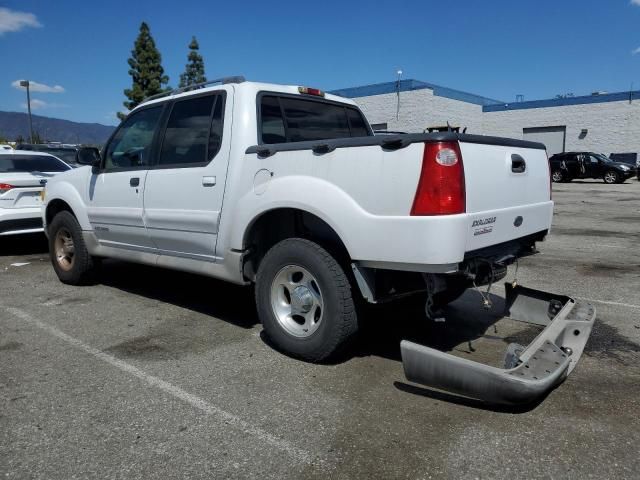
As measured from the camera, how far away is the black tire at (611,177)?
27.1m

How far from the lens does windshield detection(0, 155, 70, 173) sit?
8735 mm

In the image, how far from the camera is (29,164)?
9086mm

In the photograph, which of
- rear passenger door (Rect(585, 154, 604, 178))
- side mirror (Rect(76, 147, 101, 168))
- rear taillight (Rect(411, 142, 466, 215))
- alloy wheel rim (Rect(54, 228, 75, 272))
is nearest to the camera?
rear taillight (Rect(411, 142, 466, 215))

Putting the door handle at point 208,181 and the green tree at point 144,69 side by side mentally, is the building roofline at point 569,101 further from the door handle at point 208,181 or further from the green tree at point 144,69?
the door handle at point 208,181

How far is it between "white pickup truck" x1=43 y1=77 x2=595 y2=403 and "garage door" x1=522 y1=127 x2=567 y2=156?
3690cm

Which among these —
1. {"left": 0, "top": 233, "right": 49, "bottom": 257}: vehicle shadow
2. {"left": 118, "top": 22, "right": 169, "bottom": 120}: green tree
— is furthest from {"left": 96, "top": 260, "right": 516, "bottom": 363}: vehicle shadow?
{"left": 118, "top": 22, "right": 169, "bottom": 120}: green tree

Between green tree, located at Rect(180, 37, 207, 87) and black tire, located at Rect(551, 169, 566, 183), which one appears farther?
green tree, located at Rect(180, 37, 207, 87)

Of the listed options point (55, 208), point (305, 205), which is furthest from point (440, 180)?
point (55, 208)

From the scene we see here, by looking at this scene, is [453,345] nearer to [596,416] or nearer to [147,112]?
[596,416]

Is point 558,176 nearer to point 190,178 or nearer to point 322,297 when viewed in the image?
point 190,178

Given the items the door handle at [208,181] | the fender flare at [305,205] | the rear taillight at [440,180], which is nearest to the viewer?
the rear taillight at [440,180]

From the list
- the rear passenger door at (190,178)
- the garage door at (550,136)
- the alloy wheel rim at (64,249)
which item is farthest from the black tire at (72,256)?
the garage door at (550,136)

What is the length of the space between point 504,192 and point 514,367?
118 centimetres

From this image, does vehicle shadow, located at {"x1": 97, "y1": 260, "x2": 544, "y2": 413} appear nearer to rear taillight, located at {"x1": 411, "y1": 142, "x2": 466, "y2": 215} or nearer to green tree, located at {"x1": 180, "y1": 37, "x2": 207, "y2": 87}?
rear taillight, located at {"x1": 411, "y1": 142, "x2": 466, "y2": 215}
